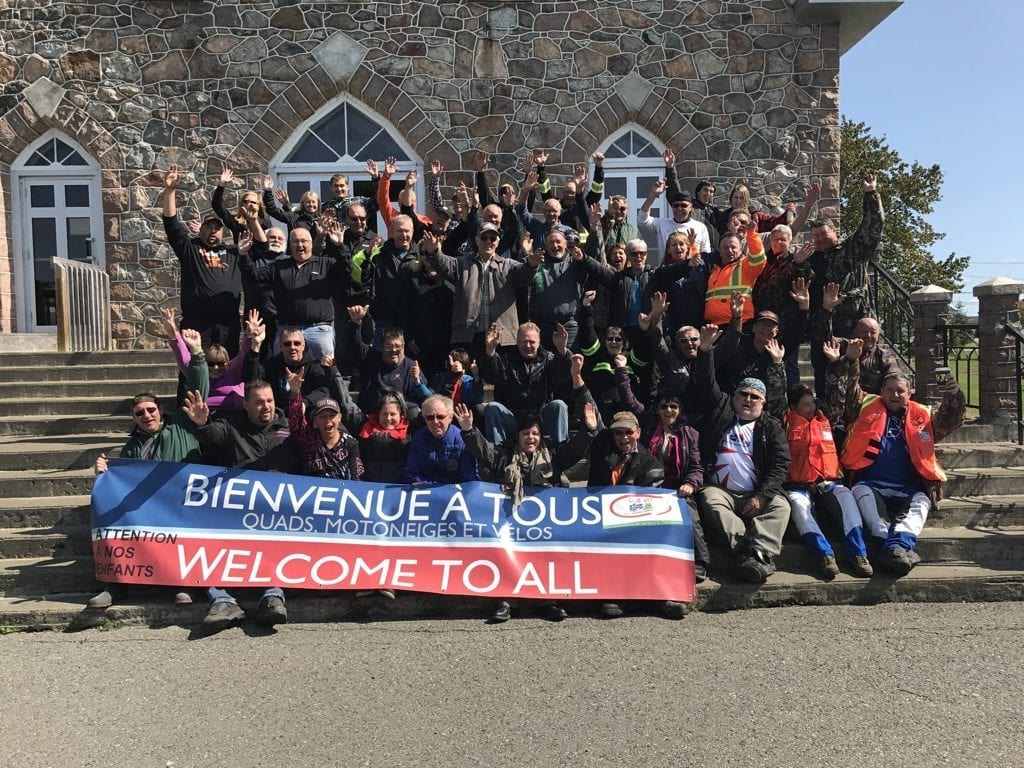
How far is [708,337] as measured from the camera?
21.5ft

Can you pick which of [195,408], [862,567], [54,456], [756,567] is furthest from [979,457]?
[54,456]

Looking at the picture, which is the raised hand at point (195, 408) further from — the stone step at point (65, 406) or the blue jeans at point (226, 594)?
the stone step at point (65, 406)

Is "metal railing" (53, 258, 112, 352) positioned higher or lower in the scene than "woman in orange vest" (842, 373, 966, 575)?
higher

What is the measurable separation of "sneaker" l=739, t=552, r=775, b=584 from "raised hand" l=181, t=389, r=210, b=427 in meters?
3.98

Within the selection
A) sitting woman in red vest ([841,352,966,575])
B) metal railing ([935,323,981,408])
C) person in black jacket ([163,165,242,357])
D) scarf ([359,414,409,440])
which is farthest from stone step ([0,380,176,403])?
metal railing ([935,323,981,408])

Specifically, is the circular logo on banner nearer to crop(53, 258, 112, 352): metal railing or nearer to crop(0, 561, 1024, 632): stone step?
crop(0, 561, 1024, 632): stone step

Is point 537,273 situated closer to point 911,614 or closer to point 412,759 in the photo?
point 911,614

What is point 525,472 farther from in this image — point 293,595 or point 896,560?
point 896,560

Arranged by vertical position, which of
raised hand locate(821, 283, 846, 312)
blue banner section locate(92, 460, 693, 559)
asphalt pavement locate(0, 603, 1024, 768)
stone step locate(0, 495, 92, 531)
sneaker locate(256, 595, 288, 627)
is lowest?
asphalt pavement locate(0, 603, 1024, 768)

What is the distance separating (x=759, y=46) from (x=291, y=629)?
1043cm

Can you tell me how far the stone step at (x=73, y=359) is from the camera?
9953 mm

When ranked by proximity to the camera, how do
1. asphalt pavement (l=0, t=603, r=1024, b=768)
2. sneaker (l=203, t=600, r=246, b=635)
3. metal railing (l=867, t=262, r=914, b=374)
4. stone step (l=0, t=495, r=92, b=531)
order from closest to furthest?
asphalt pavement (l=0, t=603, r=1024, b=768) < sneaker (l=203, t=600, r=246, b=635) < stone step (l=0, t=495, r=92, b=531) < metal railing (l=867, t=262, r=914, b=374)

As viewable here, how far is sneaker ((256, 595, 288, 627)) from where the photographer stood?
208 inches

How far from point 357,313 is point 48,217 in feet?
25.2
